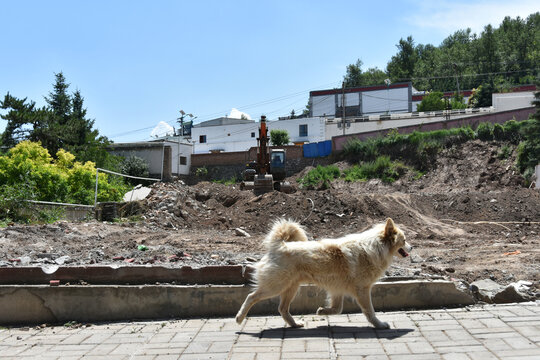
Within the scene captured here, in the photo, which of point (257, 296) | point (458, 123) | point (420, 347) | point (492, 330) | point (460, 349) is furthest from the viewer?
point (458, 123)

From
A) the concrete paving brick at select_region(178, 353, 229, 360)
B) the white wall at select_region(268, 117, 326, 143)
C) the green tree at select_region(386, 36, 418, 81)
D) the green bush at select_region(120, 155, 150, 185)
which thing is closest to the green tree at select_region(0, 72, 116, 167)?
the green bush at select_region(120, 155, 150, 185)

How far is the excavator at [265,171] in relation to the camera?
1050 inches

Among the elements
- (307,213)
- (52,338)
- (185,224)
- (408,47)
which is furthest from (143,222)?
(408,47)

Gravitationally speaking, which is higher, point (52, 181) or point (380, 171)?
point (380, 171)

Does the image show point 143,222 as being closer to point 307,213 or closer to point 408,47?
point 307,213

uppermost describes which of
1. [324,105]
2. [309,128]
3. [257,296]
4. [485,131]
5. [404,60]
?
[404,60]

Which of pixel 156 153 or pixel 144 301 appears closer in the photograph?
pixel 144 301

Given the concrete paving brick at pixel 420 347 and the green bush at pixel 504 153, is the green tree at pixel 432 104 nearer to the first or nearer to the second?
the green bush at pixel 504 153

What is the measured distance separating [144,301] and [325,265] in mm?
2493

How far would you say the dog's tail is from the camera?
A: 17.7 ft

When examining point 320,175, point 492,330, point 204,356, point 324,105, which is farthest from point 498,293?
point 324,105

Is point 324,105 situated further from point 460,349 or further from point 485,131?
point 460,349

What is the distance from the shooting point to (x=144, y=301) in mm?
6352

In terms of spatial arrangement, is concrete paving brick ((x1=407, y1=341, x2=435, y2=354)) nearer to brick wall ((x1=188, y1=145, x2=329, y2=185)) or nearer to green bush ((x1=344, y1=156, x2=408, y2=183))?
green bush ((x1=344, y1=156, x2=408, y2=183))
